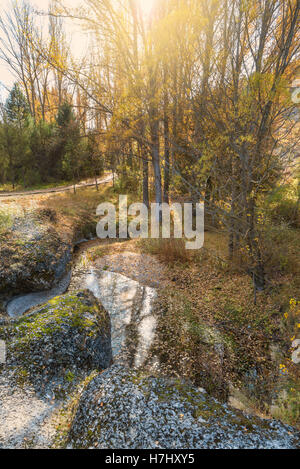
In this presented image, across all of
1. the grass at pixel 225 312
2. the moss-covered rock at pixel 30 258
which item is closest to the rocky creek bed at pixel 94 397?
the grass at pixel 225 312

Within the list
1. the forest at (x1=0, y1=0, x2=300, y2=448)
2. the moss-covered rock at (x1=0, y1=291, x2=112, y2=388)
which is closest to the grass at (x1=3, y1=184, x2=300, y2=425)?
the forest at (x1=0, y1=0, x2=300, y2=448)

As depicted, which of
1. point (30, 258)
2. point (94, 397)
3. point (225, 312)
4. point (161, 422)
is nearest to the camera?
point (161, 422)

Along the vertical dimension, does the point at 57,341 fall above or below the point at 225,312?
above

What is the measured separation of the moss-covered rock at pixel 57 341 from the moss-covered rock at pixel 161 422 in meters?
0.77

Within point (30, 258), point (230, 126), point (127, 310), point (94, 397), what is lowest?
point (127, 310)

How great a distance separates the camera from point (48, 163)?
20.9 m

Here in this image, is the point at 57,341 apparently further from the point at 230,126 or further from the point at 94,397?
the point at 230,126

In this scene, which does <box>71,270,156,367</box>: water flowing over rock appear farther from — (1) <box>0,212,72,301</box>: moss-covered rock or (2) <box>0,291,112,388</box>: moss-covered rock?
(1) <box>0,212,72,301</box>: moss-covered rock

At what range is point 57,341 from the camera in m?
3.66

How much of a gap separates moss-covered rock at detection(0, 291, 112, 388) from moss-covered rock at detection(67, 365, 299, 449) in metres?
0.77

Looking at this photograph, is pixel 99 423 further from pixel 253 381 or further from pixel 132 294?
pixel 132 294

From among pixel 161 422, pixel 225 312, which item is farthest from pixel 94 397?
pixel 225 312

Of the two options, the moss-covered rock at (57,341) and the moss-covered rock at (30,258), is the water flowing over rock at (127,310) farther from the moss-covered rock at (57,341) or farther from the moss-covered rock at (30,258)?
the moss-covered rock at (30,258)

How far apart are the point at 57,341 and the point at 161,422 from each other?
6.33 feet
